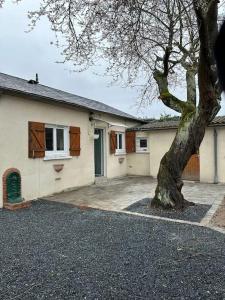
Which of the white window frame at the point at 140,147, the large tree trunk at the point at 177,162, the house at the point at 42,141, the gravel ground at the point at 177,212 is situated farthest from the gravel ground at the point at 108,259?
the white window frame at the point at 140,147

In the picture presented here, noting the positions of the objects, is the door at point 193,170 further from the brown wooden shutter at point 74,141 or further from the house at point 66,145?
the brown wooden shutter at point 74,141

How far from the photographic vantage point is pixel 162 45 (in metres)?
9.34

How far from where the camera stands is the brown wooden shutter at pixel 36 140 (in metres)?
9.41

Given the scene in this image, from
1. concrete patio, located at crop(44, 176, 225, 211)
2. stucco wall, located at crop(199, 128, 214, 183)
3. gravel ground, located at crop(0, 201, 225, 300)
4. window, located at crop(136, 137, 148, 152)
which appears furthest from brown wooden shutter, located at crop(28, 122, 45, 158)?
window, located at crop(136, 137, 148, 152)

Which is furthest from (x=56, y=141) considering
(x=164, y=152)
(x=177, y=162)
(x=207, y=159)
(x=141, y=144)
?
(x=207, y=159)

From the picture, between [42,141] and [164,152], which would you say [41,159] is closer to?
[42,141]

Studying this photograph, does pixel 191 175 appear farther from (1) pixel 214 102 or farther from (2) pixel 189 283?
(2) pixel 189 283

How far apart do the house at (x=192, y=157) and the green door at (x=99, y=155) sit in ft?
9.16

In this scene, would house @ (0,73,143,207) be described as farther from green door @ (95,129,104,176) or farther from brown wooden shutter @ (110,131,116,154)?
brown wooden shutter @ (110,131,116,154)

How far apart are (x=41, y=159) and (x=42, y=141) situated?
2.14 ft

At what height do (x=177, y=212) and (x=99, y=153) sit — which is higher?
(x=99, y=153)

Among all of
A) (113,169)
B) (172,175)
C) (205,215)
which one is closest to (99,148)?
(113,169)

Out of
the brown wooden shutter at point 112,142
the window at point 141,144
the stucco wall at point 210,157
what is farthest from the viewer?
the window at point 141,144

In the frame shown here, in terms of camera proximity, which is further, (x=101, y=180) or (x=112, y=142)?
(x=112, y=142)
